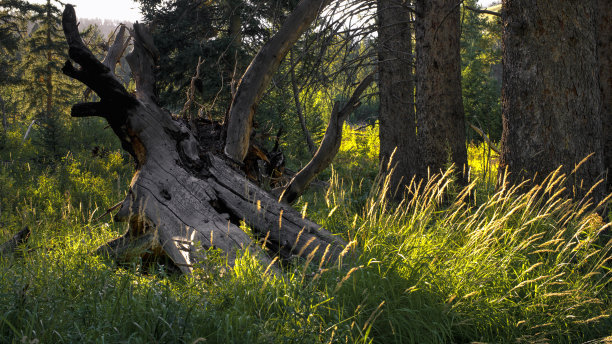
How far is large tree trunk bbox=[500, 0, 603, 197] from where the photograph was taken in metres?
3.96

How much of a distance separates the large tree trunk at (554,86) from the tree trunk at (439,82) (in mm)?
1577

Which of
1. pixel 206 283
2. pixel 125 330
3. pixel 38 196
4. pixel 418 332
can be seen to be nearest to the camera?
pixel 125 330

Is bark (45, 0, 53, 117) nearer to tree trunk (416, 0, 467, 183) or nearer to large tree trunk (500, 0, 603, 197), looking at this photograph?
tree trunk (416, 0, 467, 183)

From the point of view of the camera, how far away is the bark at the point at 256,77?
5.78m

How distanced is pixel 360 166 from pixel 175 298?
9480 millimetres

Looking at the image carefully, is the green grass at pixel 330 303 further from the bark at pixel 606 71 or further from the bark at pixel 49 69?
the bark at pixel 49 69

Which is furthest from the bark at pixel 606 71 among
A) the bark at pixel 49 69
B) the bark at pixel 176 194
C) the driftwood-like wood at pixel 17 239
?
the bark at pixel 49 69

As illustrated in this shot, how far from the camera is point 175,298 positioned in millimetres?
2785

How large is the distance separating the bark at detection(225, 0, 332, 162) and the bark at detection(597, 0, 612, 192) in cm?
357

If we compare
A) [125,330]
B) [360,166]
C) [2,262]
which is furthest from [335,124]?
[360,166]

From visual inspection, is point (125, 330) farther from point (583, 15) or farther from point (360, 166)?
point (360, 166)

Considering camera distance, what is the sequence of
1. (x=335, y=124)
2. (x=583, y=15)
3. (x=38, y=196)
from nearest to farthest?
(x=583, y=15) < (x=335, y=124) < (x=38, y=196)

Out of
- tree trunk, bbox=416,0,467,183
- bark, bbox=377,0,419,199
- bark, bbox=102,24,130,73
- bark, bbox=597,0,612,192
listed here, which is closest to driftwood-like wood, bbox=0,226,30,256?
bark, bbox=102,24,130,73

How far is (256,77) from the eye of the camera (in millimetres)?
5809
